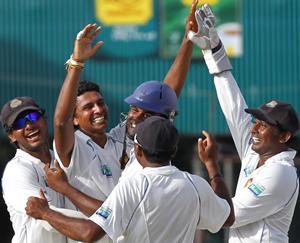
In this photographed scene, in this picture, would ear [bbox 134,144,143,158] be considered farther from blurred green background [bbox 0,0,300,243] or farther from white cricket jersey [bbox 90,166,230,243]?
blurred green background [bbox 0,0,300,243]

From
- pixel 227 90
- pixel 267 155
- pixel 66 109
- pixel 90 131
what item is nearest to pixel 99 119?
pixel 90 131

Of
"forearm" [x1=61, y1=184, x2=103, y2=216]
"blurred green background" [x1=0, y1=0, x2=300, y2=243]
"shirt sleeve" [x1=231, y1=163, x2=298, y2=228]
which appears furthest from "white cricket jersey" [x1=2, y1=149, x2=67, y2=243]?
"blurred green background" [x1=0, y1=0, x2=300, y2=243]

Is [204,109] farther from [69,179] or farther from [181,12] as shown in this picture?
[69,179]

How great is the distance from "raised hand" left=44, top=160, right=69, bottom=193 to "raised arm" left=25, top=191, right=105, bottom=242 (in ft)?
0.36

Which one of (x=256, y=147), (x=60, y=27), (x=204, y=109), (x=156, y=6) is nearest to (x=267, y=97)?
(x=204, y=109)

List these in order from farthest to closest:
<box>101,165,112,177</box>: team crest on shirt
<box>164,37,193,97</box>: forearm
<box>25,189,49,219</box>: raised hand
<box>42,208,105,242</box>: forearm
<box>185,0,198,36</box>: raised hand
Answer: <box>164,37,193,97</box>: forearm
<box>185,0,198,36</box>: raised hand
<box>101,165,112,177</box>: team crest on shirt
<box>25,189,49,219</box>: raised hand
<box>42,208,105,242</box>: forearm

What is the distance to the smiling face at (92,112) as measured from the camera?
6523mm

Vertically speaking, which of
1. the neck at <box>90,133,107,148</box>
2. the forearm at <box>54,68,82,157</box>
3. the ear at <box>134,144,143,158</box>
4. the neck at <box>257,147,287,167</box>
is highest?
the forearm at <box>54,68,82,157</box>

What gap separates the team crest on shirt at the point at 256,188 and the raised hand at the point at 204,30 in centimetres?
105

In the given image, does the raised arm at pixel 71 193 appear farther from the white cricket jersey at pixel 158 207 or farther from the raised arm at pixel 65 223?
the white cricket jersey at pixel 158 207

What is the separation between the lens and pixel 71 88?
19.4ft

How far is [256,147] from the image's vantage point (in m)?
6.72

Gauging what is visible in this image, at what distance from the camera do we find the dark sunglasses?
21.2ft

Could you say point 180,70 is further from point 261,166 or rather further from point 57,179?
point 57,179
